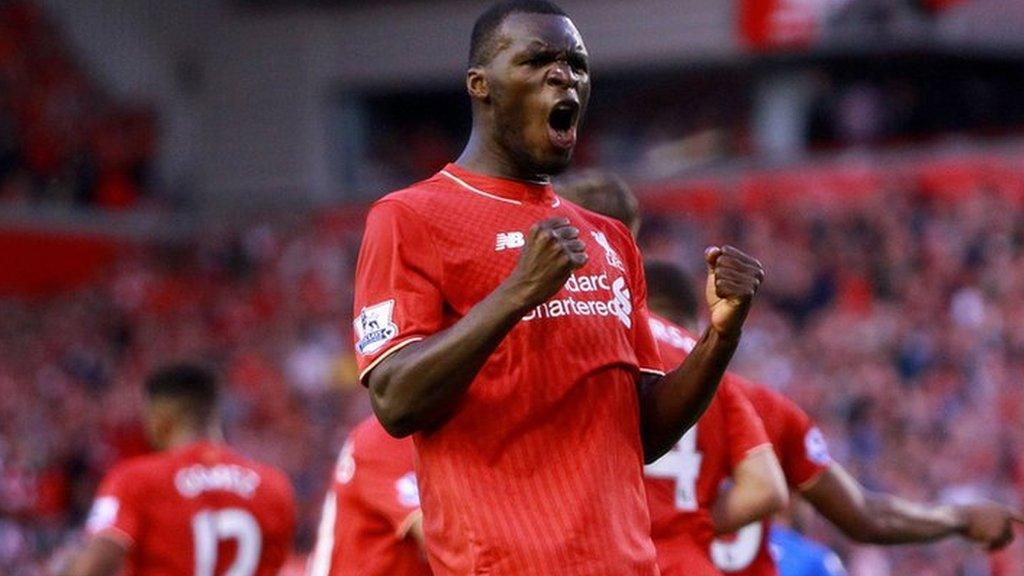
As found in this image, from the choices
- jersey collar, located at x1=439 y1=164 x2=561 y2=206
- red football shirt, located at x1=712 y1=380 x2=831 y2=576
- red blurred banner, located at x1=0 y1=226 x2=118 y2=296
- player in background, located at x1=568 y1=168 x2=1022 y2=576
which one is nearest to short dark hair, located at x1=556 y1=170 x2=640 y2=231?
player in background, located at x1=568 y1=168 x2=1022 y2=576

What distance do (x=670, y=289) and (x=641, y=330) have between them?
5.04ft

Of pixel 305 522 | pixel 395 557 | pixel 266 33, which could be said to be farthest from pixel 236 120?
pixel 395 557

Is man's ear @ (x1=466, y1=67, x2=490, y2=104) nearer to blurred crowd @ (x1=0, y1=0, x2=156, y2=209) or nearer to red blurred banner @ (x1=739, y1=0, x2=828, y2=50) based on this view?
red blurred banner @ (x1=739, y1=0, x2=828, y2=50)

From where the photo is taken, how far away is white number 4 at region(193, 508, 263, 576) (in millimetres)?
7402

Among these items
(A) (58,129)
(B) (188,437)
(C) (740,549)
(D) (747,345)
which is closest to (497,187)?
(C) (740,549)

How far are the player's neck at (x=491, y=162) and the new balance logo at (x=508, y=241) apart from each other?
0.15 m

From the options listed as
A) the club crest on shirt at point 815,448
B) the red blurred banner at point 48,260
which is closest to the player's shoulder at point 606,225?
the club crest on shirt at point 815,448

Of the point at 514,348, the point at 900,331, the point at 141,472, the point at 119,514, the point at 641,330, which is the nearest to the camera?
the point at 514,348

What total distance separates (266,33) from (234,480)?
2000 cm

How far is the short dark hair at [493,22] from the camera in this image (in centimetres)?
409

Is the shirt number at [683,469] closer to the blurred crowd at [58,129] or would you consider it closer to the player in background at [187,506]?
the player in background at [187,506]

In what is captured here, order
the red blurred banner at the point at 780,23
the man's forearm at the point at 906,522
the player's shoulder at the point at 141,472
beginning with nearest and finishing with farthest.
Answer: the man's forearm at the point at 906,522 → the player's shoulder at the point at 141,472 → the red blurred banner at the point at 780,23

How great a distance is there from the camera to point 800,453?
5.96 m

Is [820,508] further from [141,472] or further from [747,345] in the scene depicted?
[747,345]
